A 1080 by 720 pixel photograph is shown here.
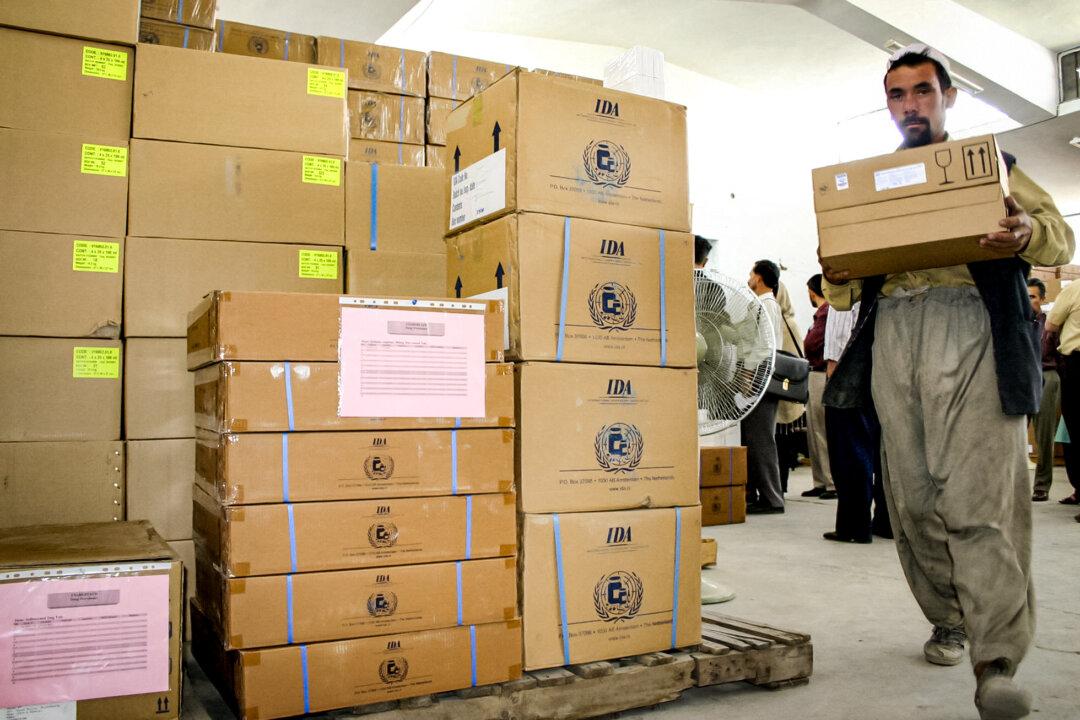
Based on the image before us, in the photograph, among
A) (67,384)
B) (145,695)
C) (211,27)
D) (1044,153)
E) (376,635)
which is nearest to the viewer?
(145,695)

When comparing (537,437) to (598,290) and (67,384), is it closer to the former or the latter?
(598,290)

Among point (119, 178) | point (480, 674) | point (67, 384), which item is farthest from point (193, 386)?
point (480, 674)

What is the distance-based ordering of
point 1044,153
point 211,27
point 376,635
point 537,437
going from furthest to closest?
point 1044,153
point 211,27
point 537,437
point 376,635

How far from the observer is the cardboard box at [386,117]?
328cm

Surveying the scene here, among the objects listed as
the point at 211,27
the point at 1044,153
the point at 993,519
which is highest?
the point at 1044,153

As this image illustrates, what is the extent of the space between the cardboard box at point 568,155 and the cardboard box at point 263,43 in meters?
1.37

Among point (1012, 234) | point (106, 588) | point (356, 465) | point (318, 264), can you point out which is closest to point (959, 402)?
point (1012, 234)

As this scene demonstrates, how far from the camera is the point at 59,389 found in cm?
222

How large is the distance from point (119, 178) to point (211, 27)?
905 mm

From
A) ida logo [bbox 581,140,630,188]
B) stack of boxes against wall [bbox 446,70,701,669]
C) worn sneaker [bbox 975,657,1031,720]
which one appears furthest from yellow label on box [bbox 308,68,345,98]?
worn sneaker [bbox 975,657,1031,720]

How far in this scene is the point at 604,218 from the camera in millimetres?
2039

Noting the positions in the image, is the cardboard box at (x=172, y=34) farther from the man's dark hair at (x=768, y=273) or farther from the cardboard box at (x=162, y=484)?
the man's dark hair at (x=768, y=273)

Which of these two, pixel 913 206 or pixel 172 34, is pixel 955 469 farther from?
pixel 172 34

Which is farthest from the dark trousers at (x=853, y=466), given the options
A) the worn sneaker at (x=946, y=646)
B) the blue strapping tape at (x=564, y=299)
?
the blue strapping tape at (x=564, y=299)
